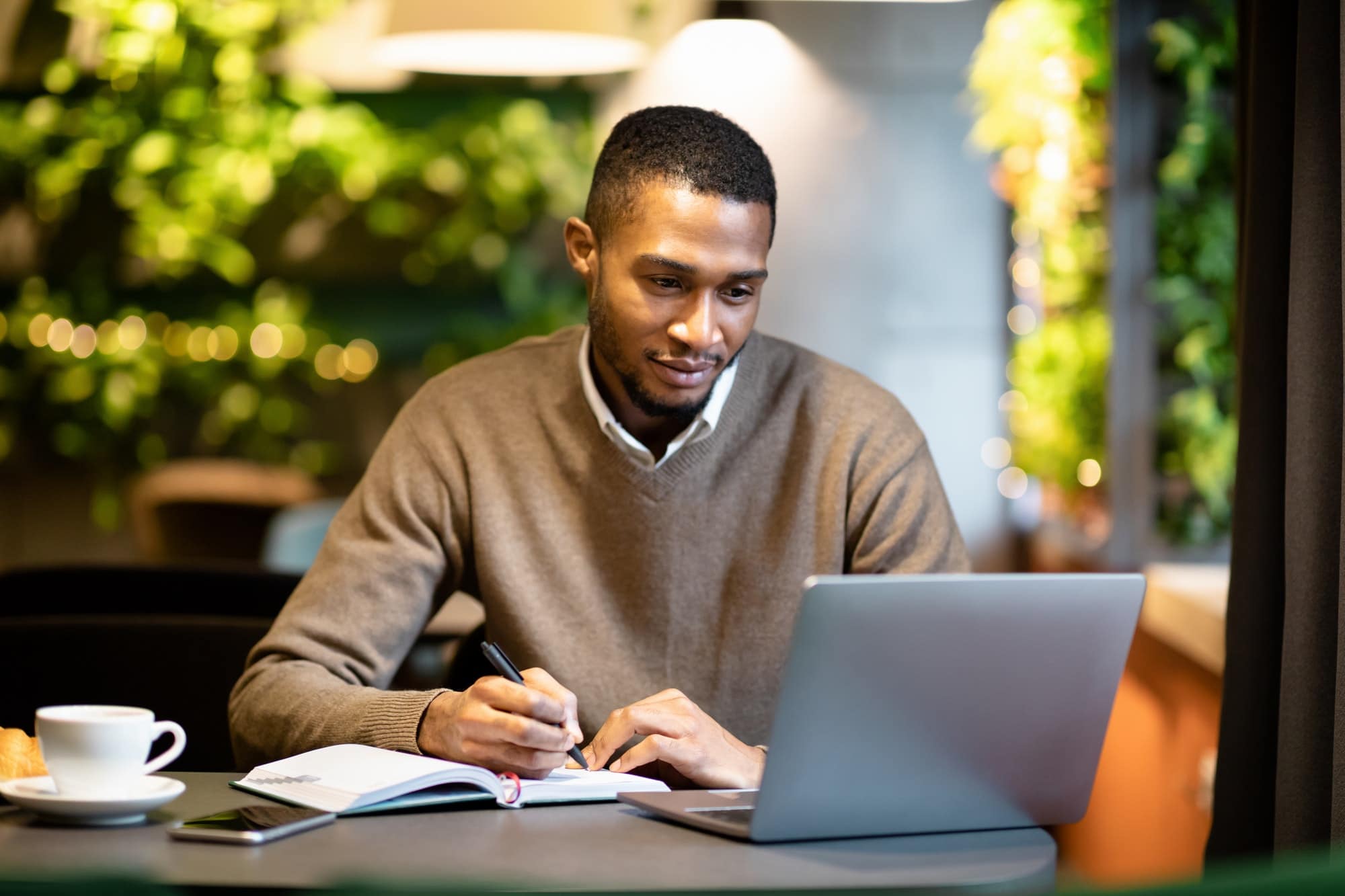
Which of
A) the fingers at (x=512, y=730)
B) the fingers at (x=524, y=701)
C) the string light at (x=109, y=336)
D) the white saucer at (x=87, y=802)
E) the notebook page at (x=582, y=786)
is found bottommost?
the notebook page at (x=582, y=786)

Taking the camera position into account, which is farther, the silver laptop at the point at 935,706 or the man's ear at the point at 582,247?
the man's ear at the point at 582,247

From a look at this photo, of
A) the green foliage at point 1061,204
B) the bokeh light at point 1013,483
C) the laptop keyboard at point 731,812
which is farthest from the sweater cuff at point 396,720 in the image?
the green foliage at point 1061,204

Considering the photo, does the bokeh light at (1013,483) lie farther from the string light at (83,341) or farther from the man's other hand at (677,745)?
the string light at (83,341)

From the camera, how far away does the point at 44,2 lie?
4035mm

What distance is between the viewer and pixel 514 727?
133 cm

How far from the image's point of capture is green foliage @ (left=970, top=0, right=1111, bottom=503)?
3514 millimetres

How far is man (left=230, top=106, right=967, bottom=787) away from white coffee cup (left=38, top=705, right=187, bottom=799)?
483mm

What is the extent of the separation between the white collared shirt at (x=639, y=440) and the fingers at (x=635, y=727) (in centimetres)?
48

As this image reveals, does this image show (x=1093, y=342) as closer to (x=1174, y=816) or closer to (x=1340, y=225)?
(x=1174, y=816)

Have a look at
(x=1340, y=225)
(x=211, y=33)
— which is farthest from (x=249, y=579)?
(x=211, y=33)

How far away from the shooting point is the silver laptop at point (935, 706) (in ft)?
3.74

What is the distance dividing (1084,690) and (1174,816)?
6.71 ft

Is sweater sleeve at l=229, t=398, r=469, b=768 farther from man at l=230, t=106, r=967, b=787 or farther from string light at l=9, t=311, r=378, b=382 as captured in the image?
string light at l=9, t=311, r=378, b=382

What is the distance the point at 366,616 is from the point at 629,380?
43 centimetres
